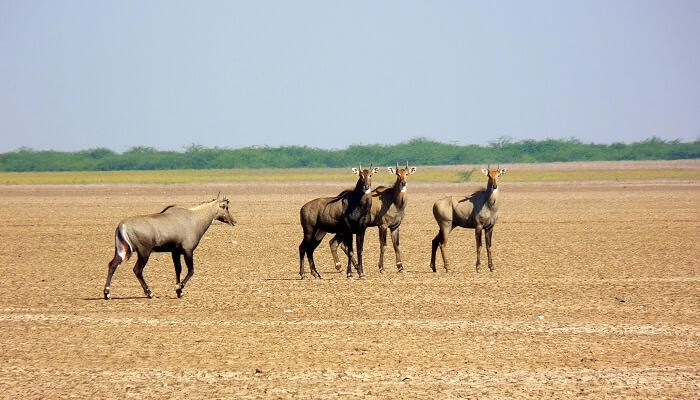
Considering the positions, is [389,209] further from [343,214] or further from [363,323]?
[363,323]

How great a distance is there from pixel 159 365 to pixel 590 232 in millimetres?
22485

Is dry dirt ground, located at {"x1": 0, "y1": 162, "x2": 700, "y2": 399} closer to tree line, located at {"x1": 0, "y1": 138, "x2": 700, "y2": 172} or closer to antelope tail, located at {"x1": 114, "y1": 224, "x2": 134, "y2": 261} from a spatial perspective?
antelope tail, located at {"x1": 114, "y1": 224, "x2": 134, "y2": 261}

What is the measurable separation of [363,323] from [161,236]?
3909 mm

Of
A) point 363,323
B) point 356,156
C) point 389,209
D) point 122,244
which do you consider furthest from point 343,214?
point 356,156

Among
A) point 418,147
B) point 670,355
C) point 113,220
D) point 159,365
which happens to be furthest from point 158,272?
point 418,147

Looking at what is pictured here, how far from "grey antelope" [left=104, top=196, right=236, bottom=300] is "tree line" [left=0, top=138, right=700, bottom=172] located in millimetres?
113738

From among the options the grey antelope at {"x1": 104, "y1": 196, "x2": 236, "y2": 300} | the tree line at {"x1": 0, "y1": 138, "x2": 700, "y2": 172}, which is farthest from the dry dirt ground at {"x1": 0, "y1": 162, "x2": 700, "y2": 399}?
the tree line at {"x1": 0, "y1": 138, "x2": 700, "y2": 172}

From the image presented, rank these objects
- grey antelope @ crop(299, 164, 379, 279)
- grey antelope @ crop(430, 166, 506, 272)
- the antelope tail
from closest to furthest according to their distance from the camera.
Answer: the antelope tail
grey antelope @ crop(299, 164, 379, 279)
grey antelope @ crop(430, 166, 506, 272)

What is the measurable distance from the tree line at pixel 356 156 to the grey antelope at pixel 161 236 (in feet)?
373

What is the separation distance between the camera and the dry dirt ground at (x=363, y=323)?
42.3 ft

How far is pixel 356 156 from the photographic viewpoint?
151 metres

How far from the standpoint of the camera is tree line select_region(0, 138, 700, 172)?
13638 centimetres

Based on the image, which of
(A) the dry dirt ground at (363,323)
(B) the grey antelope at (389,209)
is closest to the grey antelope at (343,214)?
(B) the grey antelope at (389,209)

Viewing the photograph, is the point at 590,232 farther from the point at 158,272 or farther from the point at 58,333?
the point at 58,333
